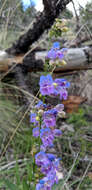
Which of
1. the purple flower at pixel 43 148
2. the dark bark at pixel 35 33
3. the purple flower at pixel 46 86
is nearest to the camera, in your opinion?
the purple flower at pixel 46 86

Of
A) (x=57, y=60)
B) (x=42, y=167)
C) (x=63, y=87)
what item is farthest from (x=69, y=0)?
(x=42, y=167)

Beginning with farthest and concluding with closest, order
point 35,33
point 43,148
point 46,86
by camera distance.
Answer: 1. point 35,33
2. point 43,148
3. point 46,86

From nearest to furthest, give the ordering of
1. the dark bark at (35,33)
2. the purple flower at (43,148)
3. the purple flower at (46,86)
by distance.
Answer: the purple flower at (46,86), the purple flower at (43,148), the dark bark at (35,33)

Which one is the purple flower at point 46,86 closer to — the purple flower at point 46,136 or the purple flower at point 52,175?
the purple flower at point 46,136

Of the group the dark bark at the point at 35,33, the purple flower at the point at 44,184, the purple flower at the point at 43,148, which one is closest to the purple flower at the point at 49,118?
the purple flower at the point at 43,148

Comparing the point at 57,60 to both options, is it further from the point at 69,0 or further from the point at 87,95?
the point at 87,95

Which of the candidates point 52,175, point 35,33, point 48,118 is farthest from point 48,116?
point 35,33

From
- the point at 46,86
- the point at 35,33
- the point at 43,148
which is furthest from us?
the point at 35,33

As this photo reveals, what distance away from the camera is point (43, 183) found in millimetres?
960

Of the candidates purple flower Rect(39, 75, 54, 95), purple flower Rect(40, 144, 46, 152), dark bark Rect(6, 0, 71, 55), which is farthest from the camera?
dark bark Rect(6, 0, 71, 55)

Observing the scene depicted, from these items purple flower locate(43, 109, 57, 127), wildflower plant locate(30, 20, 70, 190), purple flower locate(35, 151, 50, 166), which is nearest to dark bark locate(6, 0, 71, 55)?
wildflower plant locate(30, 20, 70, 190)

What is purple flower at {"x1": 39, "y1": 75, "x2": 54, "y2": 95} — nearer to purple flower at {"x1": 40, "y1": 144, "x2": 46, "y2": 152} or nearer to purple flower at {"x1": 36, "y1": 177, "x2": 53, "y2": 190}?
purple flower at {"x1": 40, "y1": 144, "x2": 46, "y2": 152}

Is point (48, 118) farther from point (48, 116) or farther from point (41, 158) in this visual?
point (41, 158)

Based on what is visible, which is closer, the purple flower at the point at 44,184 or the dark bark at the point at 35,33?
the purple flower at the point at 44,184
